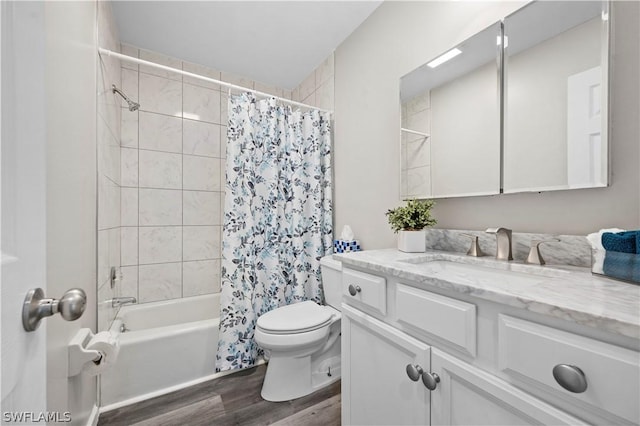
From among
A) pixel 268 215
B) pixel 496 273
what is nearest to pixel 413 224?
pixel 496 273

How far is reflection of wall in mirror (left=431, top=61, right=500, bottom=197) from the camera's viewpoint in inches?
43.5

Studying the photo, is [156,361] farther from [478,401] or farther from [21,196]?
[478,401]

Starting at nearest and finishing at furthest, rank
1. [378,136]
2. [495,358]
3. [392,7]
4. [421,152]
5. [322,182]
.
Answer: [495,358]
[421,152]
[392,7]
[378,136]
[322,182]

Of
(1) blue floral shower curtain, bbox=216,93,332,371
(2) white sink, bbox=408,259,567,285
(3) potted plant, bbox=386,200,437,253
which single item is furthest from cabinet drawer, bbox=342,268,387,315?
(1) blue floral shower curtain, bbox=216,93,332,371

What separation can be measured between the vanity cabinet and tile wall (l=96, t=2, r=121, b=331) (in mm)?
1295

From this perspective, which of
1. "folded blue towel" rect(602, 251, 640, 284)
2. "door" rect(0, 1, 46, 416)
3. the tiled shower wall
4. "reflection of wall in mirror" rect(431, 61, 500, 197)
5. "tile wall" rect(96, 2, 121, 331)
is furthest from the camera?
the tiled shower wall

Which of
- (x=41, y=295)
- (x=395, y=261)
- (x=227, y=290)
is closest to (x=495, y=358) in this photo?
(x=395, y=261)

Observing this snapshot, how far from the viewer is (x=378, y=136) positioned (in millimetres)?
1702

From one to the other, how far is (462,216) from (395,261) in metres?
0.48

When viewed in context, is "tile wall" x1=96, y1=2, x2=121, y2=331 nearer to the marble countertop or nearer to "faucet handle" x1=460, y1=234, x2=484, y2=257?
the marble countertop

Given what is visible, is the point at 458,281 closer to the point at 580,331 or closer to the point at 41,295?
the point at 580,331

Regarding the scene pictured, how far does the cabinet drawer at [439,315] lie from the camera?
0.67 meters

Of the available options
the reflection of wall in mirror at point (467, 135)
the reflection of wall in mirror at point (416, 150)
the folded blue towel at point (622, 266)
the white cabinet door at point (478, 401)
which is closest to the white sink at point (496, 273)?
the folded blue towel at point (622, 266)

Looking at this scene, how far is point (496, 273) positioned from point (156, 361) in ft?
6.08
